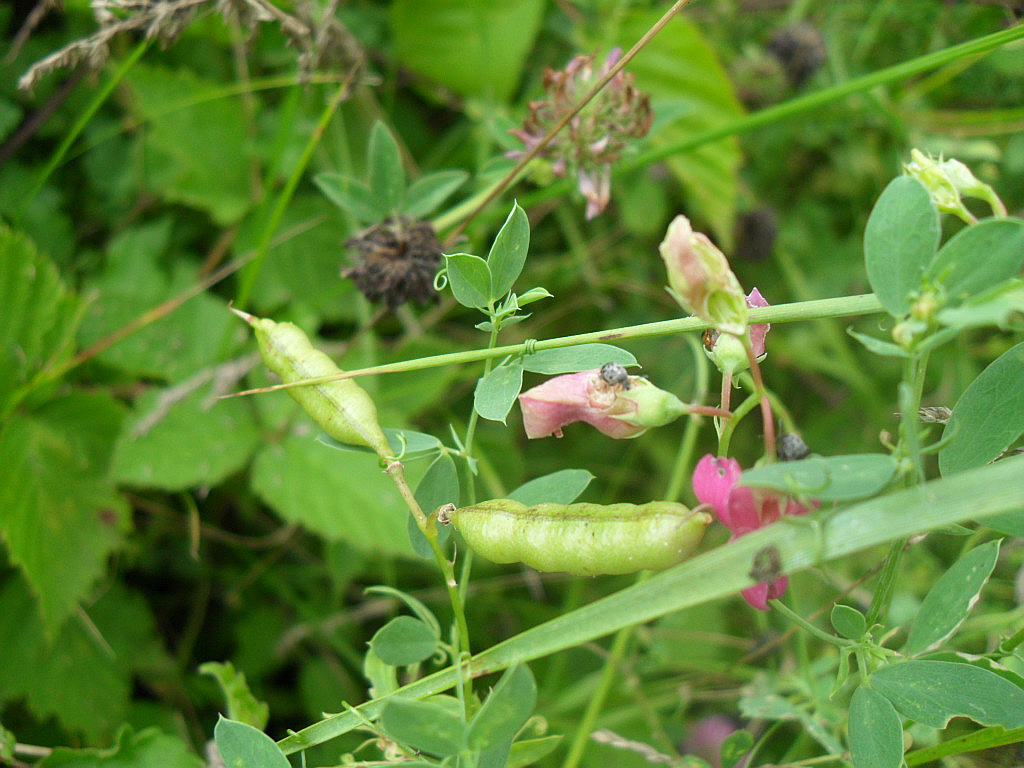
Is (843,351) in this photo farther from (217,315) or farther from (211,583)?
(211,583)

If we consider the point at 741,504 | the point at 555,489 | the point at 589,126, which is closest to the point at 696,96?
the point at 589,126

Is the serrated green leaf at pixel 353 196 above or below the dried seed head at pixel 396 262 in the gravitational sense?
above

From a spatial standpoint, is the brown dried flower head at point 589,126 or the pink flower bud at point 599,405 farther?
the brown dried flower head at point 589,126

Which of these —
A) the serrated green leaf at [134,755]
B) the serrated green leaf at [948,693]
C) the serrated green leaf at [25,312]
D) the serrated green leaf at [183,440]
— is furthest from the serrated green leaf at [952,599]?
the serrated green leaf at [25,312]

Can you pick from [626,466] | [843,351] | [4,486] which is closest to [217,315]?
[4,486]

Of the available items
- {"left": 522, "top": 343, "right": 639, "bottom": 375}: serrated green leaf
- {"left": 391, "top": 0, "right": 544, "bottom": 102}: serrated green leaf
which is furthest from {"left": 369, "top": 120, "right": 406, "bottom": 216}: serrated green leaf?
{"left": 391, "top": 0, "right": 544, "bottom": 102}: serrated green leaf

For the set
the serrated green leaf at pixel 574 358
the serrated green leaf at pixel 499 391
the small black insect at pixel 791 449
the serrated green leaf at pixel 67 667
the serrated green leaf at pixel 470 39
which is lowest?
the serrated green leaf at pixel 67 667

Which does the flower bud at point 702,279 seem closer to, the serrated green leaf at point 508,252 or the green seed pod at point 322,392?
the serrated green leaf at point 508,252

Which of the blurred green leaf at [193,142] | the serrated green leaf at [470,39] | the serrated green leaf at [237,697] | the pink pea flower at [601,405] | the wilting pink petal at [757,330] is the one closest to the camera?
the pink pea flower at [601,405]
